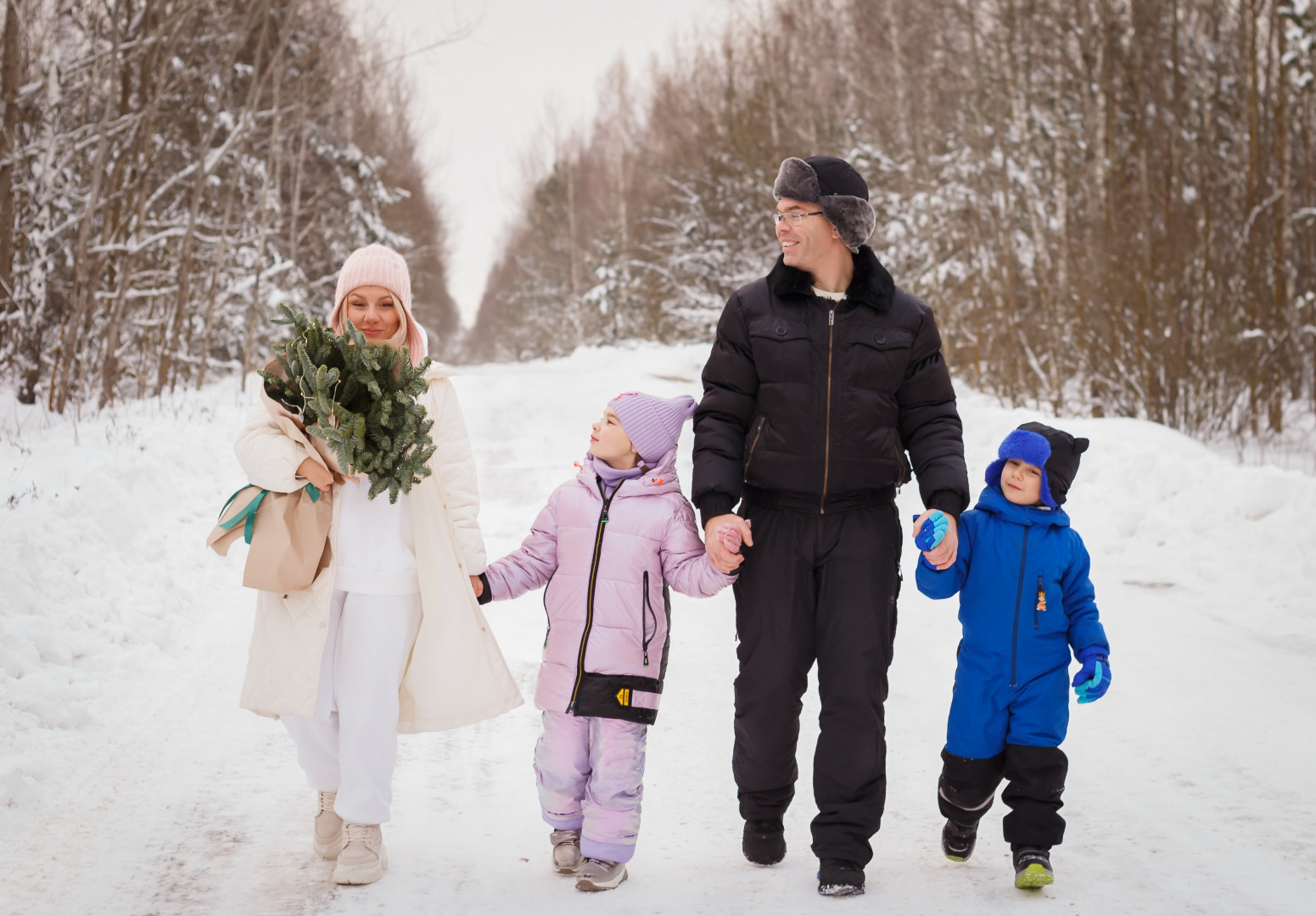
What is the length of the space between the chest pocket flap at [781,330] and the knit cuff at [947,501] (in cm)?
61

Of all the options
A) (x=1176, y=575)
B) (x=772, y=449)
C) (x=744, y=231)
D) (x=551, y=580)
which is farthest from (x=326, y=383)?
(x=744, y=231)

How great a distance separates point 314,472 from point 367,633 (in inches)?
19.7

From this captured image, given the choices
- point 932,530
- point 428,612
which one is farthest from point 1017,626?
point 428,612

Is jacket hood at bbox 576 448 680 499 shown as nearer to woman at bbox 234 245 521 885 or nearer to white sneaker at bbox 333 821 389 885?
woman at bbox 234 245 521 885

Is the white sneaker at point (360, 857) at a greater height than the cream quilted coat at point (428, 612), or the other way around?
the cream quilted coat at point (428, 612)

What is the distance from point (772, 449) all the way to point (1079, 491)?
22.2ft

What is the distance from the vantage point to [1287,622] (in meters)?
6.41

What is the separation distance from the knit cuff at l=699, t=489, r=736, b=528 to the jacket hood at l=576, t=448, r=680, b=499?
0.47 ft

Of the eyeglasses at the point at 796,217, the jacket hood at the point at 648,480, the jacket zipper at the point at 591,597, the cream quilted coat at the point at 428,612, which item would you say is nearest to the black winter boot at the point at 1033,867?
the jacket zipper at the point at 591,597

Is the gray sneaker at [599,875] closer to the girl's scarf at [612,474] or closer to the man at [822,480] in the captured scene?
the man at [822,480]

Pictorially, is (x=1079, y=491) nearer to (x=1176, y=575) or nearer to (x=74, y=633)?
(x=1176, y=575)

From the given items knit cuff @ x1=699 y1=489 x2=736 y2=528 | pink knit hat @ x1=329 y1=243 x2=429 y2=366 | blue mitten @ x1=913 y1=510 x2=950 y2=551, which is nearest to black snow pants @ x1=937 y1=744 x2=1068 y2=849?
blue mitten @ x1=913 y1=510 x2=950 y2=551

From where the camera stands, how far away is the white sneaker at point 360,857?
3195 mm

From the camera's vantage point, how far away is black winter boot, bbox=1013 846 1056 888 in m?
3.13
